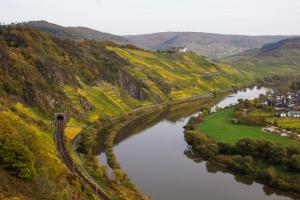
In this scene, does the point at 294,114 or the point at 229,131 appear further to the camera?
the point at 294,114

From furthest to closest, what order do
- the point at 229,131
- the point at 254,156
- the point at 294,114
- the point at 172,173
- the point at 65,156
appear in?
the point at 294,114
the point at 229,131
the point at 254,156
the point at 172,173
the point at 65,156

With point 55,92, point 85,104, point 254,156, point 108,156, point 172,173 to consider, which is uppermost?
point 55,92

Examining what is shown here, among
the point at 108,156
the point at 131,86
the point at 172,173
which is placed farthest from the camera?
the point at 131,86

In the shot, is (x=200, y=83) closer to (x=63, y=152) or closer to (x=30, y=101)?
(x=30, y=101)

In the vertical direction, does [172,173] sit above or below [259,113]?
below

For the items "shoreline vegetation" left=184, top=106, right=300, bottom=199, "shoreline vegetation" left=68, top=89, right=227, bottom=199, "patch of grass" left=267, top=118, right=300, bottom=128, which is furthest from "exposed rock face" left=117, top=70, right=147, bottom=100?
"shoreline vegetation" left=184, top=106, right=300, bottom=199

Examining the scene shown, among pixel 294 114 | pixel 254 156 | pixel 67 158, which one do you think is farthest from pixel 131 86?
pixel 67 158

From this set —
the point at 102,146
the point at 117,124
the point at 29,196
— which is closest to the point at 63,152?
the point at 102,146

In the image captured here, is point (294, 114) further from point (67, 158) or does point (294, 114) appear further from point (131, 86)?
point (67, 158)
